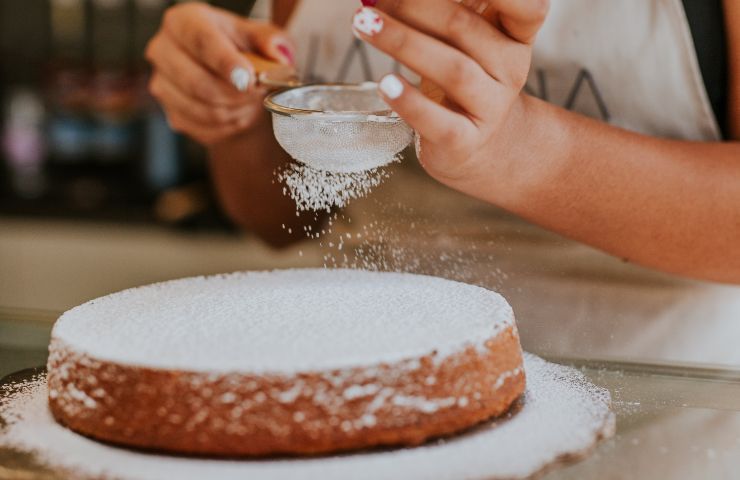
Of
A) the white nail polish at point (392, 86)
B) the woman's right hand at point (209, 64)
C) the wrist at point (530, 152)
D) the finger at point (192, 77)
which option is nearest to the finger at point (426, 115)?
the white nail polish at point (392, 86)

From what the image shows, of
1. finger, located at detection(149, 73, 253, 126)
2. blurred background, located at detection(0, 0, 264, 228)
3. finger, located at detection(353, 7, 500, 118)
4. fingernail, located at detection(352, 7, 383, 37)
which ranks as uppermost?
fingernail, located at detection(352, 7, 383, 37)

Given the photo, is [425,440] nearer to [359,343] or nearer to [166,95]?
[359,343]

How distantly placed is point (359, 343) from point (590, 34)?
69 cm

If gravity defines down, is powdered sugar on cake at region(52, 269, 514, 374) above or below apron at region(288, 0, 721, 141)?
below

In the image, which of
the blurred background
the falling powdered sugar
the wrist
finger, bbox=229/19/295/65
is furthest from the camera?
the blurred background

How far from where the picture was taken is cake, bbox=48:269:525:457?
674 mm

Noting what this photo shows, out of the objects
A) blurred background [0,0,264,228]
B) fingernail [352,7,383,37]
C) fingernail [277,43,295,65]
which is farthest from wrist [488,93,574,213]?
blurred background [0,0,264,228]

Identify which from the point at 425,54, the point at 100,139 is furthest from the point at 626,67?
the point at 100,139

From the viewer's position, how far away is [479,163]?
2.86ft

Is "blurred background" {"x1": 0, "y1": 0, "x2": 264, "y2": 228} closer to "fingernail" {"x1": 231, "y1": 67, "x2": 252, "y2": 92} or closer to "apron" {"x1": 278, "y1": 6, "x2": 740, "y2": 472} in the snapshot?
"apron" {"x1": 278, "y1": 6, "x2": 740, "y2": 472}

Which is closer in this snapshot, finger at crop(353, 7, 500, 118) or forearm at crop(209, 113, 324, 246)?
finger at crop(353, 7, 500, 118)

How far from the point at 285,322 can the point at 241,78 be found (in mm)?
354

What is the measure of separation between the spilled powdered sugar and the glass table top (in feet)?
0.06

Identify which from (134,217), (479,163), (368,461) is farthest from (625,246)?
(134,217)
